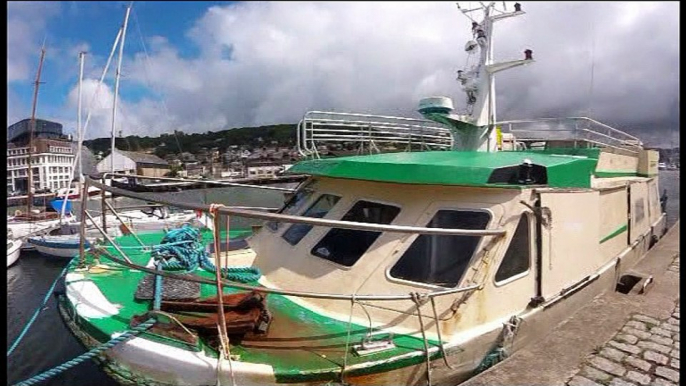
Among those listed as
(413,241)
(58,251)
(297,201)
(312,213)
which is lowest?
(58,251)

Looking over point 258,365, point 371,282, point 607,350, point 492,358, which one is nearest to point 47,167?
point 371,282

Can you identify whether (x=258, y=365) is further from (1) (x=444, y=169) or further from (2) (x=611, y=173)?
(2) (x=611, y=173)

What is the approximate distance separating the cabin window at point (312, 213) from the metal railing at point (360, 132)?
4.79 feet

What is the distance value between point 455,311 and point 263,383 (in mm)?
1947

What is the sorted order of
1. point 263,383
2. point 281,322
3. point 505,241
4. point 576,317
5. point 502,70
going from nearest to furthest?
point 263,383, point 281,322, point 505,241, point 576,317, point 502,70

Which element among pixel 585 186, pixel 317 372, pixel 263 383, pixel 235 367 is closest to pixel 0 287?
pixel 235 367

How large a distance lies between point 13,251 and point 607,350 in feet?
76.7

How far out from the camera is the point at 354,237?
4.85 m

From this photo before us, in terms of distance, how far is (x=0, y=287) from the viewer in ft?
11.8

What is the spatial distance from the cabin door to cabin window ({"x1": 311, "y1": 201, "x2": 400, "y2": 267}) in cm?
175

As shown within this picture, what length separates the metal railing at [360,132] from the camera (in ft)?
23.9

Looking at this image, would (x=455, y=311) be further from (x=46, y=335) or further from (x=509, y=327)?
(x=46, y=335)

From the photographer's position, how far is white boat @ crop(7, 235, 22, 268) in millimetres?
19625

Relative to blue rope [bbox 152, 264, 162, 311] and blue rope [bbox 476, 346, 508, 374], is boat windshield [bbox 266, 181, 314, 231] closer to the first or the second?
blue rope [bbox 152, 264, 162, 311]
